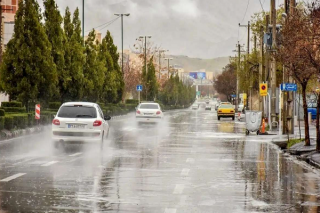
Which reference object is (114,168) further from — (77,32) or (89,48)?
(89,48)

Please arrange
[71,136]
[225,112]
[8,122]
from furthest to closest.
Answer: [225,112], [8,122], [71,136]

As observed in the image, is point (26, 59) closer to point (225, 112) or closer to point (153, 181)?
point (225, 112)

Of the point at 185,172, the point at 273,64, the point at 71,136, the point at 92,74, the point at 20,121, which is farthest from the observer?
the point at 92,74

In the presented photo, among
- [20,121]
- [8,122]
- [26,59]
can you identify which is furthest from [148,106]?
[8,122]

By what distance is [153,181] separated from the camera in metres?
15.8

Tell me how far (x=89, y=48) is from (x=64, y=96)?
43.3 feet

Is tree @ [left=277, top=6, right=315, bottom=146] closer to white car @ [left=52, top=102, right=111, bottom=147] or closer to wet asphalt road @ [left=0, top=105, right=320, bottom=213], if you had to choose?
wet asphalt road @ [left=0, top=105, right=320, bottom=213]

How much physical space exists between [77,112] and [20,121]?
40.9 ft

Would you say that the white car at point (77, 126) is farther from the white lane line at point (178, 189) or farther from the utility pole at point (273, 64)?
the utility pole at point (273, 64)

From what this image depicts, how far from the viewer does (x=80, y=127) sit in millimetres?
26219

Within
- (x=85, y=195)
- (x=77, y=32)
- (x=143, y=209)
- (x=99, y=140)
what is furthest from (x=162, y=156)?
(x=77, y=32)

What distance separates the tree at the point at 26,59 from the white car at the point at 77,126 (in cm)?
2056

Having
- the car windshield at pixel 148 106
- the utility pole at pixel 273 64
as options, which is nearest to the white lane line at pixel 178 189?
the utility pole at pixel 273 64

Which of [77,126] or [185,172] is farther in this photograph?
[77,126]
